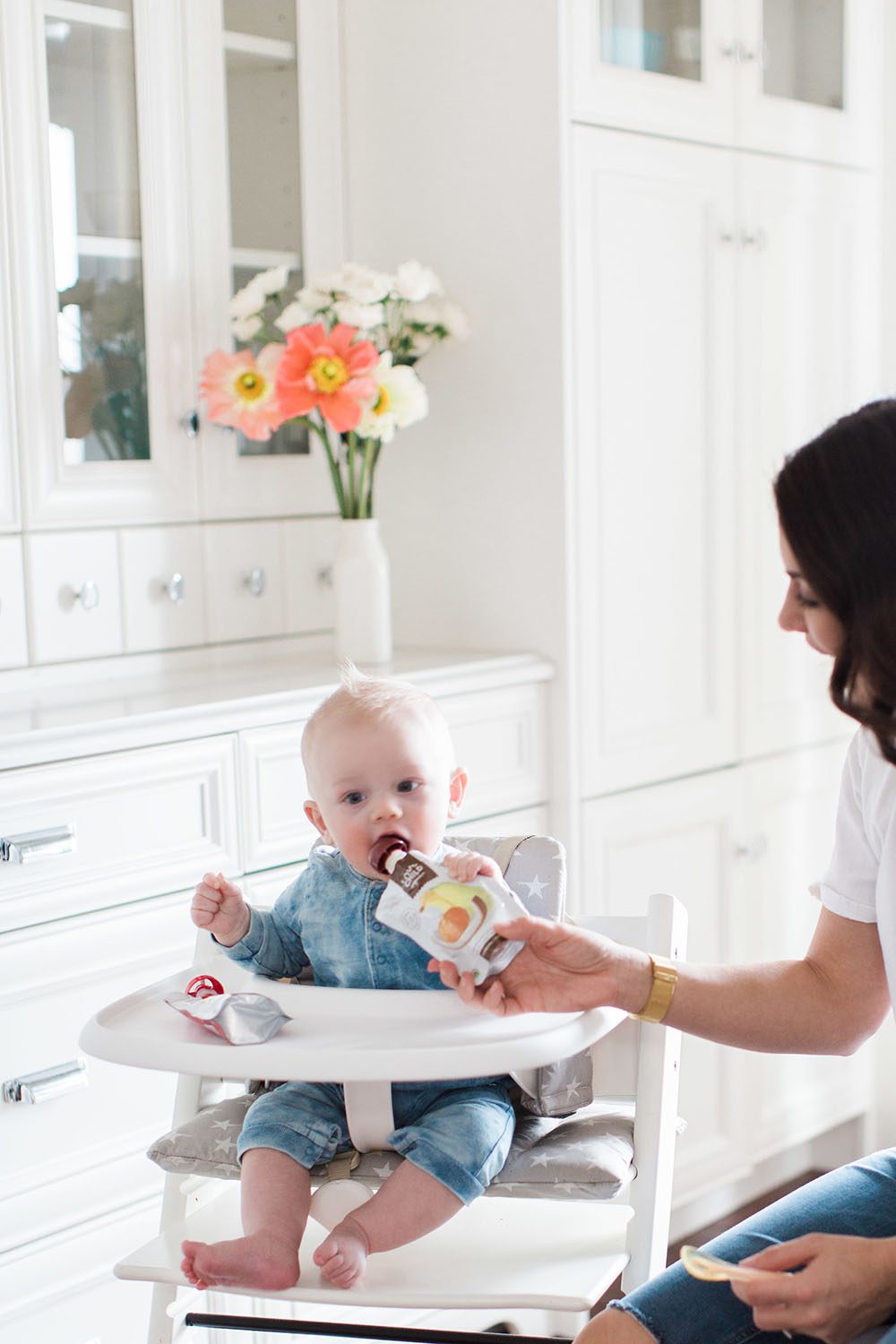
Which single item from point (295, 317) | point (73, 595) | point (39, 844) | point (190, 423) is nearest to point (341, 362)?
point (295, 317)

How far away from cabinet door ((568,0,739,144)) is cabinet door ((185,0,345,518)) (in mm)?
448

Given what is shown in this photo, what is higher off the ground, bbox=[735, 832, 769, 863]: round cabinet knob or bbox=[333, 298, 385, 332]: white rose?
bbox=[333, 298, 385, 332]: white rose

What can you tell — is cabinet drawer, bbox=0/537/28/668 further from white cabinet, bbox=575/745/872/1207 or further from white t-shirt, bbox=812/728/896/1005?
white t-shirt, bbox=812/728/896/1005

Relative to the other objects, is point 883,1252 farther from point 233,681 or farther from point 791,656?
point 791,656

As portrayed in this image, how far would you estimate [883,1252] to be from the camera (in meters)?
1.26

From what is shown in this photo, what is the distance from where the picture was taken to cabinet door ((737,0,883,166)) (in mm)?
2773

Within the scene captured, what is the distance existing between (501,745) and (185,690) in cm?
48

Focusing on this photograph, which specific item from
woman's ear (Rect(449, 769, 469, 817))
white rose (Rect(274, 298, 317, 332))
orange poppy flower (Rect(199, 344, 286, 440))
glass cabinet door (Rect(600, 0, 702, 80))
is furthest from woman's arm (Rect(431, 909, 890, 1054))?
glass cabinet door (Rect(600, 0, 702, 80))

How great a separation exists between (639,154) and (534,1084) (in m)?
1.58

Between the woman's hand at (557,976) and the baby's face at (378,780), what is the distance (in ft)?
0.42

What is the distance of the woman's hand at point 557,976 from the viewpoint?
1375 mm

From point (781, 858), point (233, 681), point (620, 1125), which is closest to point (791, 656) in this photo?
point (781, 858)

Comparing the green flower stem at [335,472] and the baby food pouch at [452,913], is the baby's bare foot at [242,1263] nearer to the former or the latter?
the baby food pouch at [452,913]

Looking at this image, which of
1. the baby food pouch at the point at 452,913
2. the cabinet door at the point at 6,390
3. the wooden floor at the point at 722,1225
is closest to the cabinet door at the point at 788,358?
the wooden floor at the point at 722,1225
